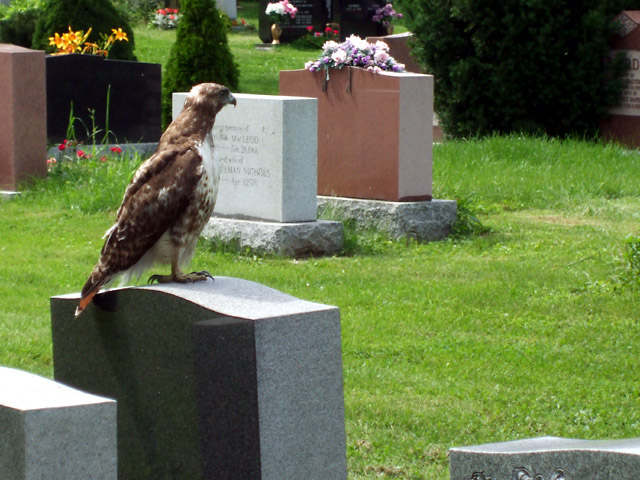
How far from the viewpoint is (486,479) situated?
Result: 3191 millimetres

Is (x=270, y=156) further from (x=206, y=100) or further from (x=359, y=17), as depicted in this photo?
(x=359, y=17)

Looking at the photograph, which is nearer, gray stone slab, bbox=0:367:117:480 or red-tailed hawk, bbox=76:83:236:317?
gray stone slab, bbox=0:367:117:480

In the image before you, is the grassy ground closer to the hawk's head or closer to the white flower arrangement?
the white flower arrangement

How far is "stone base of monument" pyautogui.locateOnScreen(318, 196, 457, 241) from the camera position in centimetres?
991

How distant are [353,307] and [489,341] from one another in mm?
1142

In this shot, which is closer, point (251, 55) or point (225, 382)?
point (225, 382)

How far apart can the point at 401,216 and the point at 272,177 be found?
1357 mm

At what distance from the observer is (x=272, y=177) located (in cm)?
924

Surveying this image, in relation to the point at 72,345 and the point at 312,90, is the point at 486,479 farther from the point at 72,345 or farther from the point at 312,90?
the point at 312,90

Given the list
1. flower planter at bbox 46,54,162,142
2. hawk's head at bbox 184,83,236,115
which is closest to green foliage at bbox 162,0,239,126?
flower planter at bbox 46,54,162,142

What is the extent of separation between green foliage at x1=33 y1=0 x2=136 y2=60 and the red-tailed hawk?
41.9ft

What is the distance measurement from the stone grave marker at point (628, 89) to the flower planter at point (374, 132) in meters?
6.27

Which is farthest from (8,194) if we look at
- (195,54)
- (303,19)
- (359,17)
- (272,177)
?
(303,19)

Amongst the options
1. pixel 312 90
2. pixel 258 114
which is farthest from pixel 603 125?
pixel 258 114
